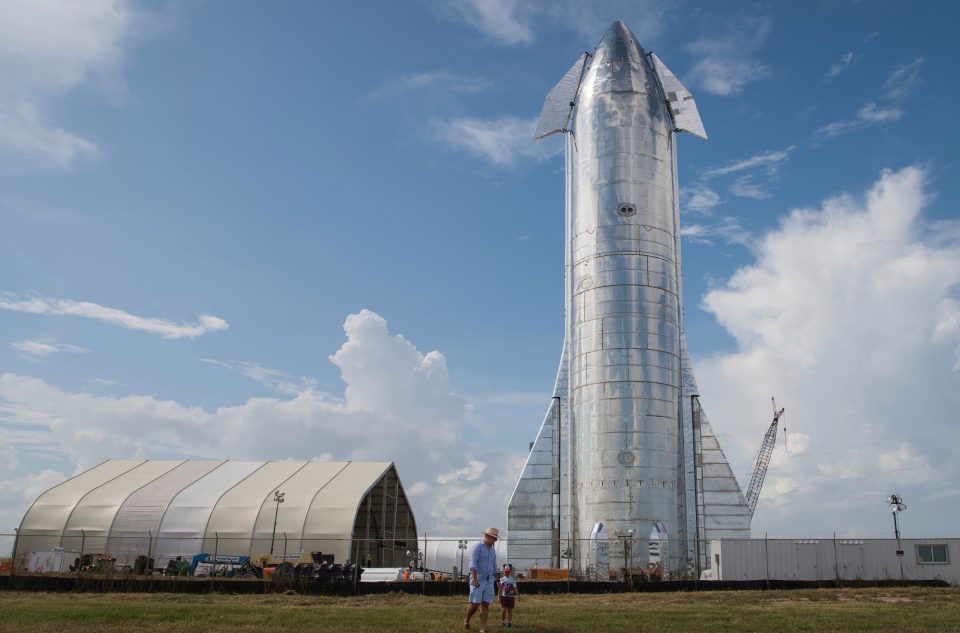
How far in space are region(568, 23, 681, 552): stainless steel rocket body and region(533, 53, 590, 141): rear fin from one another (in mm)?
3045

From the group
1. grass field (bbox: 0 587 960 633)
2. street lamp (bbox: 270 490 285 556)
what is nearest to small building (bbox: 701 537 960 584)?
grass field (bbox: 0 587 960 633)

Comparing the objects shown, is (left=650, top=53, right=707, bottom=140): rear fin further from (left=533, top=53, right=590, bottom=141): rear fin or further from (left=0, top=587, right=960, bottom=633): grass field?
(left=0, top=587, right=960, bottom=633): grass field

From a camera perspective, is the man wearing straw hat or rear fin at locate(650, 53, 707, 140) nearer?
the man wearing straw hat

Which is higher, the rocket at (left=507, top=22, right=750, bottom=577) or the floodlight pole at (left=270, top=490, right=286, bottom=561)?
the rocket at (left=507, top=22, right=750, bottom=577)

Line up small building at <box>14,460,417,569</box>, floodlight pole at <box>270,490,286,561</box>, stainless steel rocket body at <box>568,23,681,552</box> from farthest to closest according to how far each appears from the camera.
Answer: small building at <box>14,460,417,569</box> → floodlight pole at <box>270,490,286,561</box> → stainless steel rocket body at <box>568,23,681,552</box>

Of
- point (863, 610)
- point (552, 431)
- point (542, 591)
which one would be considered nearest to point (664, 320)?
point (552, 431)

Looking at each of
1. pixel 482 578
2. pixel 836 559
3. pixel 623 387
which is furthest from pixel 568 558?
pixel 482 578

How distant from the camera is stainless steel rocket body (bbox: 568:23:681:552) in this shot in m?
37.5

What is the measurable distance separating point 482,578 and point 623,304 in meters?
26.0

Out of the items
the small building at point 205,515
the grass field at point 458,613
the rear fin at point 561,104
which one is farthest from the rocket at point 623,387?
the grass field at point 458,613

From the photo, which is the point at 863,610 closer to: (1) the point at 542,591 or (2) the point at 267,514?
(1) the point at 542,591

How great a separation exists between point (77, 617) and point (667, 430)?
89.4ft

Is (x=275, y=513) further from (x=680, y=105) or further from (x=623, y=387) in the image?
(x=680, y=105)

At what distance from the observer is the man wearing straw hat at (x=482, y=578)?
14773 millimetres
